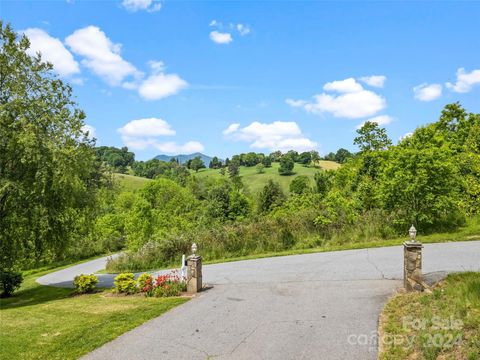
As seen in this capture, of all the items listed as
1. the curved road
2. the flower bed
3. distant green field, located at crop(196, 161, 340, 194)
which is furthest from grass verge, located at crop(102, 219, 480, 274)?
distant green field, located at crop(196, 161, 340, 194)

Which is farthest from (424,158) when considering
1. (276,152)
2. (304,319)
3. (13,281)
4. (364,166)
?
(276,152)

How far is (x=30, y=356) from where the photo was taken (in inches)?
275

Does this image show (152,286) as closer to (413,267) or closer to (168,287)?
(168,287)

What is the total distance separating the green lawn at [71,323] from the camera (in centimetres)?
726

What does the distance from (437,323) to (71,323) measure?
325 inches

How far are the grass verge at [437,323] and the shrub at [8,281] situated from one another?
15.8 meters

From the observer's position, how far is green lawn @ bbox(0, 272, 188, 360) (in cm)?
726

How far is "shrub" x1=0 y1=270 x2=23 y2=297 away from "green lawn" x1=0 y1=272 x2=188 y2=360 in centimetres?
438

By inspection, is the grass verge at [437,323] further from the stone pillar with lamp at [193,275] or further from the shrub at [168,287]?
the shrub at [168,287]

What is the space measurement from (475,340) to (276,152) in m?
129

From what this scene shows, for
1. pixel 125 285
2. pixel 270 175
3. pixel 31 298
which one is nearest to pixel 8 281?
pixel 31 298

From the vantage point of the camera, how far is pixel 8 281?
15.9 metres

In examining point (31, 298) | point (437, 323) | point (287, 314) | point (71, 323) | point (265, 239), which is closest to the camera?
point (437, 323)

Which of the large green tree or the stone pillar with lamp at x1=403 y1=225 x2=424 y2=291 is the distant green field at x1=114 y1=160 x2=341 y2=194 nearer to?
the large green tree
